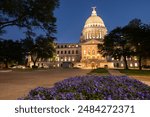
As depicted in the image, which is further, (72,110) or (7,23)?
(7,23)

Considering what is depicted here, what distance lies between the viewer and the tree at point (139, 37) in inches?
2834

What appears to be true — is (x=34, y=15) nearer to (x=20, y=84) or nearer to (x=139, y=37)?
(x=20, y=84)

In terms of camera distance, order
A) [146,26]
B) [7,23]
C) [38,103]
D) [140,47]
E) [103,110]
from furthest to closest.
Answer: [146,26] → [140,47] → [7,23] → [38,103] → [103,110]

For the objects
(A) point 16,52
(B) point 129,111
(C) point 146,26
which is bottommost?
(B) point 129,111

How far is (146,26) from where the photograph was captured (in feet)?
270

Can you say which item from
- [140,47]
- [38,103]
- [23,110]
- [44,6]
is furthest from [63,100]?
[140,47]

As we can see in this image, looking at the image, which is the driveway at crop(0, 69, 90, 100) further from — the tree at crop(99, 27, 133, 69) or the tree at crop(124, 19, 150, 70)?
the tree at crop(99, 27, 133, 69)

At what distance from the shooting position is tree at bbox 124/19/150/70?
7197cm

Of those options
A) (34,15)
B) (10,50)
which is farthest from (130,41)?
(34,15)

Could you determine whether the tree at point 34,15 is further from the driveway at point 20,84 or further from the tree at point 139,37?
the tree at point 139,37


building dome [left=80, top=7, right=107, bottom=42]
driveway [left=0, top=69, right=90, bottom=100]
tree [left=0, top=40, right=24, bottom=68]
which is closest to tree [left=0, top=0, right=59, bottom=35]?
driveway [left=0, top=69, right=90, bottom=100]

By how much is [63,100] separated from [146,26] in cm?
7898

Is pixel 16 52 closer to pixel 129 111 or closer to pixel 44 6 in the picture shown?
pixel 44 6

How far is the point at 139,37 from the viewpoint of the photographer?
77.8m
